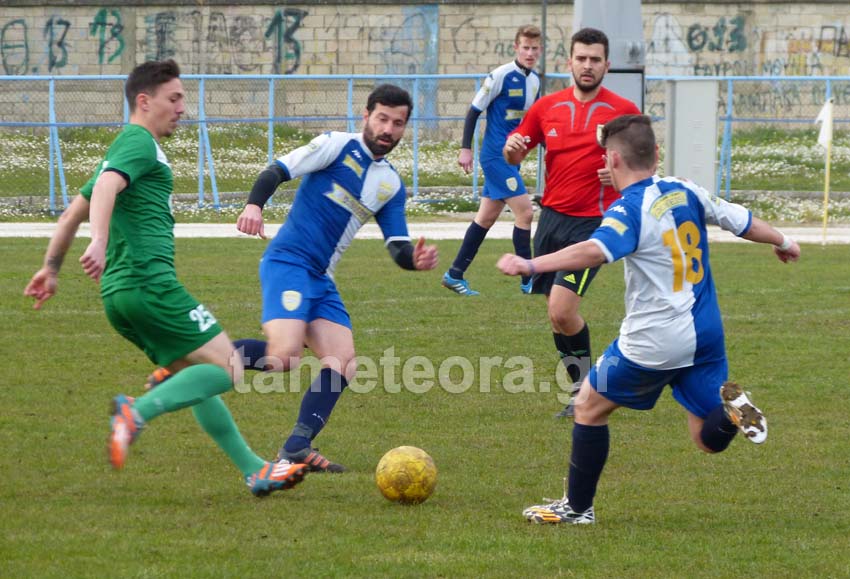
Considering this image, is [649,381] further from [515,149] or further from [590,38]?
[590,38]

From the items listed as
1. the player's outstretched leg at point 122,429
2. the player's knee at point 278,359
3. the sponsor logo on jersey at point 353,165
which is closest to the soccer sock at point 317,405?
the player's knee at point 278,359

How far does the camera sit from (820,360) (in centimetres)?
978

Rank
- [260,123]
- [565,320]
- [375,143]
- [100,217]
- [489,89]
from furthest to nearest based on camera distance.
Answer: [260,123] → [489,89] → [565,320] → [375,143] → [100,217]

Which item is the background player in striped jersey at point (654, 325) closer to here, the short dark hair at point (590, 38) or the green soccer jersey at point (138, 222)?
the green soccer jersey at point (138, 222)

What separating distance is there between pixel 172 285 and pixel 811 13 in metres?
25.5

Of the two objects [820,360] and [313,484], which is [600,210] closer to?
[820,360]

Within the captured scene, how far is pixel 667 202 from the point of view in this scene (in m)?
5.61

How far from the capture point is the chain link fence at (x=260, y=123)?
70.8 feet

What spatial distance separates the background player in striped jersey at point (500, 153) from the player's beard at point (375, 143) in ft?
19.7

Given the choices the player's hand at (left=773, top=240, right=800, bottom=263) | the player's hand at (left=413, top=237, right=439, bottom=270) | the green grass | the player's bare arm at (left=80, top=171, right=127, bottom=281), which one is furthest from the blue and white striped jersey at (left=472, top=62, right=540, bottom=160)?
the player's bare arm at (left=80, top=171, right=127, bottom=281)

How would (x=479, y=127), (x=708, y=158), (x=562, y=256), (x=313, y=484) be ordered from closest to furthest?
(x=562, y=256), (x=313, y=484), (x=708, y=158), (x=479, y=127)

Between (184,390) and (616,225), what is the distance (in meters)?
1.91

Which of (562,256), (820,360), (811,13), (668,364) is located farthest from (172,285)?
(811,13)

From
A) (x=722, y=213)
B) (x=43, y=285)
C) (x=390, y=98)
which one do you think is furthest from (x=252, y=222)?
(x=722, y=213)
